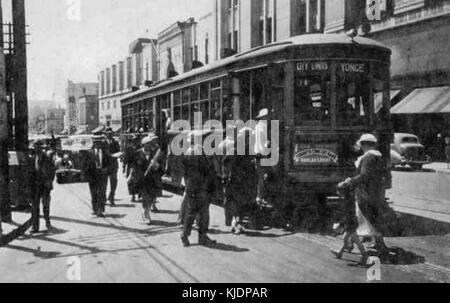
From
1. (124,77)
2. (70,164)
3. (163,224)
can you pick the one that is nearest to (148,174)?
(163,224)

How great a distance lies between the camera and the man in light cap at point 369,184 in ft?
23.0

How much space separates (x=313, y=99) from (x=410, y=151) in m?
16.0

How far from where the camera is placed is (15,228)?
953 cm

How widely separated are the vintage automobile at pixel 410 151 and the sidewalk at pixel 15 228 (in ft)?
59.1

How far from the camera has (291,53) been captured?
9781 millimetres

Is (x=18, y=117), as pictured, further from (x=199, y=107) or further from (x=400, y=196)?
(x=400, y=196)

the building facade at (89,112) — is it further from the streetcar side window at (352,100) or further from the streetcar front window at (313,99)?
the streetcar side window at (352,100)

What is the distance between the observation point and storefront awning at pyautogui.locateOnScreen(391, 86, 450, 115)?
23078mm

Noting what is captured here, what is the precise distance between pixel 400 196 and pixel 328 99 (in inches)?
238

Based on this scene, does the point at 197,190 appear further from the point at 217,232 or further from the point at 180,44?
the point at 180,44

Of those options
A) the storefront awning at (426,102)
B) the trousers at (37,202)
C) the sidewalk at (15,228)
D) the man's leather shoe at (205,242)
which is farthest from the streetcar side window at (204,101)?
the storefront awning at (426,102)

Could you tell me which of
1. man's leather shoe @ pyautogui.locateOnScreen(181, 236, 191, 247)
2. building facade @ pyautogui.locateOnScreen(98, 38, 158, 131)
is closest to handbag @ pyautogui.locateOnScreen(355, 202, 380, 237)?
man's leather shoe @ pyautogui.locateOnScreen(181, 236, 191, 247)
